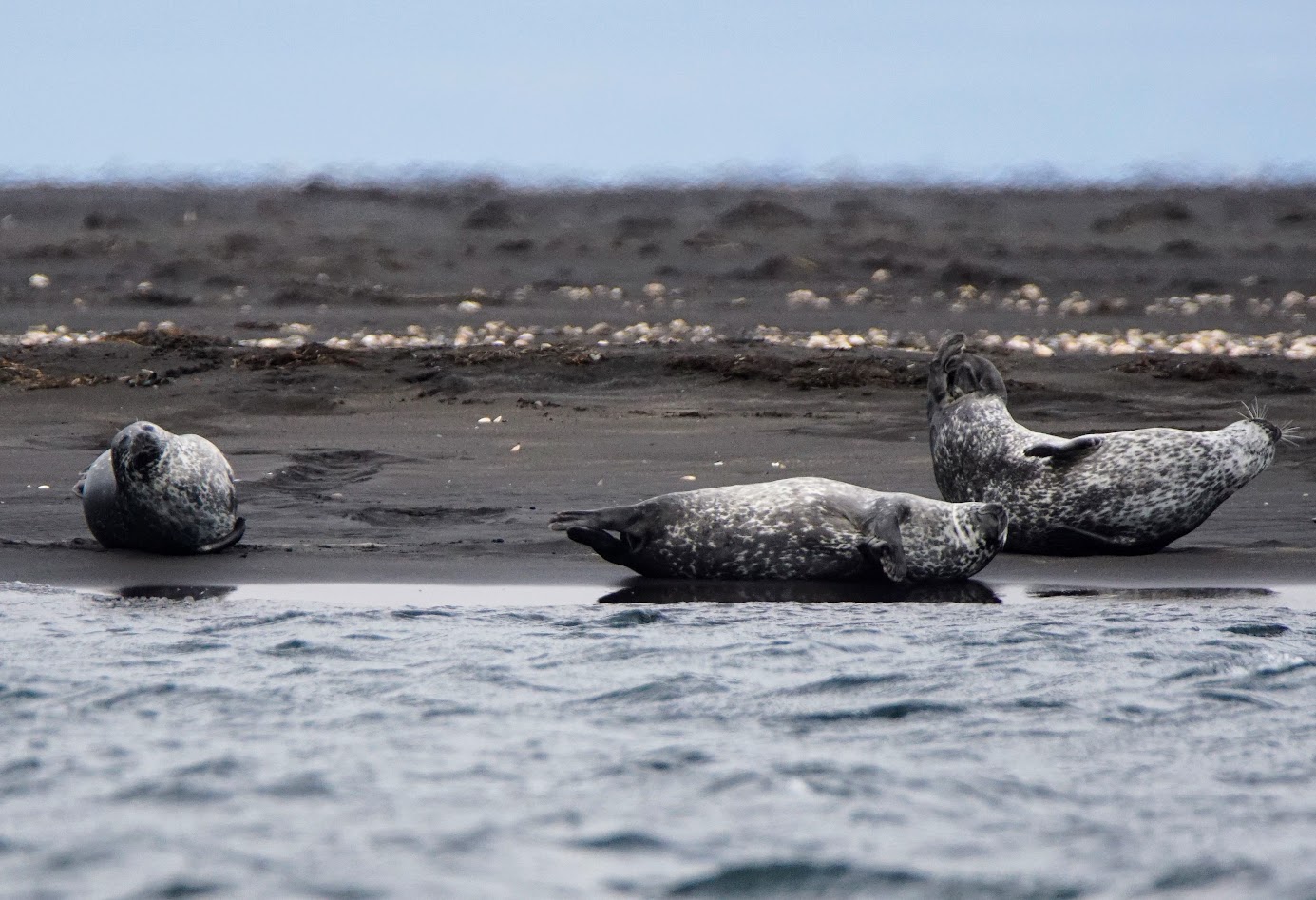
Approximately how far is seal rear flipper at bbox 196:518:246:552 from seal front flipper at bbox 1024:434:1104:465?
3.31 metres

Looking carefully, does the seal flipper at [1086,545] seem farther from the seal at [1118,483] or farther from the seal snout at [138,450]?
the seal snout at [138,450]

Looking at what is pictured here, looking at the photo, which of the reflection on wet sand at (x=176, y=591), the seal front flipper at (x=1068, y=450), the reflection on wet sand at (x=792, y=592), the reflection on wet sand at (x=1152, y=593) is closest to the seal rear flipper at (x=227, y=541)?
the reflection on wet sand at (x=176, y=591)

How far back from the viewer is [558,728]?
4602 millimetres

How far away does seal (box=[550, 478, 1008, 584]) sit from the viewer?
6375 millimetres

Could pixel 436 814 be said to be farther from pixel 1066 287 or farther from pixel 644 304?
pixel 1066 287

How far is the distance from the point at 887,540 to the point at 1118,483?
1162 millimetres

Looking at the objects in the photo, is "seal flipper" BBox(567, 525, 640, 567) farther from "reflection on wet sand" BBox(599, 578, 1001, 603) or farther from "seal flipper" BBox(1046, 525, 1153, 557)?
"seal flipper" BBox(1046, 525, 1153, 557)

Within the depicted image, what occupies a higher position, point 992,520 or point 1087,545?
point 992,520

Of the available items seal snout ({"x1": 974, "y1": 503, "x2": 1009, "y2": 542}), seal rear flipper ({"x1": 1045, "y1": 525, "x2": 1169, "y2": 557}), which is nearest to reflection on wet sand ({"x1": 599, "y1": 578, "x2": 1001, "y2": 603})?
seal snout ({"x1": 974, "y1": 503, "x2": 1009, "y2": 542})

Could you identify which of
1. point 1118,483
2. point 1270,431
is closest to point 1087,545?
point 1118,483

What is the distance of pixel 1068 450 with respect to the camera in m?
6.96

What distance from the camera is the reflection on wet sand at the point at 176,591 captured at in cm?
620

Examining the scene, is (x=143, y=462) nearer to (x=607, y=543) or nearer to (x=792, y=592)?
(x=607, y=543)

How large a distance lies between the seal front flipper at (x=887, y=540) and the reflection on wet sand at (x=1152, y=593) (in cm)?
49
